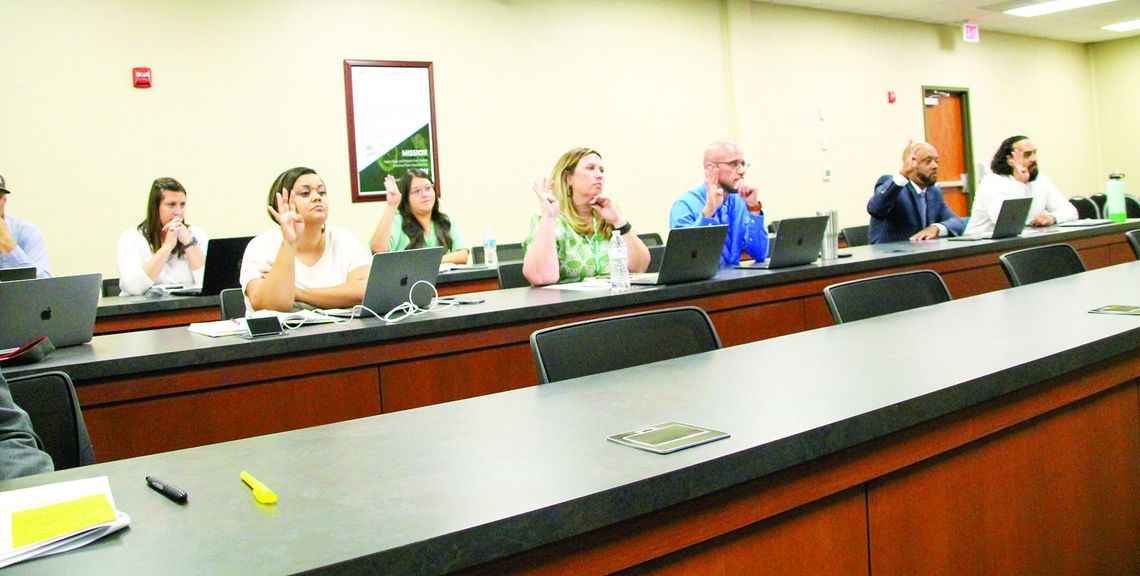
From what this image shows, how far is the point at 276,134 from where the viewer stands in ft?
18.0

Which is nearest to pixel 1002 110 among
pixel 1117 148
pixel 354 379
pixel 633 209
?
pixel 1117 148

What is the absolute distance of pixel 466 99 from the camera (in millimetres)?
6188

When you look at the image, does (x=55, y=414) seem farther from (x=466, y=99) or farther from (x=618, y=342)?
(x=466, y=99)

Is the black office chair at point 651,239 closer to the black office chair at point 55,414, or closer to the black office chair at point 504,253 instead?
the black office chair at point 504,253

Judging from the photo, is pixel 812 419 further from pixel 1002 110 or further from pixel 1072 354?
pixel 1002 110

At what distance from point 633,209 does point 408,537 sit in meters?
6.35

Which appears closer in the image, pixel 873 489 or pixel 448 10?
pixel 873 489

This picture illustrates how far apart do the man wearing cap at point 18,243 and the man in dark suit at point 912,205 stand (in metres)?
4.35

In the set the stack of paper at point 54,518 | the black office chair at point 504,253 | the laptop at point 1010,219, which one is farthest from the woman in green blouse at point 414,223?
the stack of paper at point 54,518

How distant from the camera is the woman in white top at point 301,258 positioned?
9.56 feet

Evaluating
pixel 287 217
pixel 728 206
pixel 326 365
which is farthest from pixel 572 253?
pixel 326 365

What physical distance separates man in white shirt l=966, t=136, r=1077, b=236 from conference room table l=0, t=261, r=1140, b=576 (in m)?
3.71

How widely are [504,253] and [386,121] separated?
122 centimetres

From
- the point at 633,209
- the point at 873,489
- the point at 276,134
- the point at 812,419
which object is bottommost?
the point at 873,489
